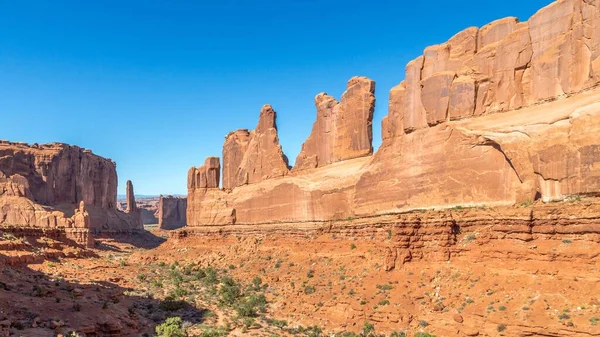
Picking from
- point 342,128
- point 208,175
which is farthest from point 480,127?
point 208,175

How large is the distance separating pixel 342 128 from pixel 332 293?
1730cm

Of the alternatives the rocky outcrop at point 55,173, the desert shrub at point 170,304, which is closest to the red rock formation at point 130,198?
the rocky outcrop at point 55,173

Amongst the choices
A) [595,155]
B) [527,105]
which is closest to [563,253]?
[595,155]

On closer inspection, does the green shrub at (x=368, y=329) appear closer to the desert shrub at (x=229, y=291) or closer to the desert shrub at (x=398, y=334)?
the desert shrub at (x=398, y=334)

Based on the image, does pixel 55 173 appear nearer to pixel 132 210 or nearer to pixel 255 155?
pixel 132 210

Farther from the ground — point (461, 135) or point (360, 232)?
point (461, 135)

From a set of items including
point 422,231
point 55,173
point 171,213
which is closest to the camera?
point 422,231

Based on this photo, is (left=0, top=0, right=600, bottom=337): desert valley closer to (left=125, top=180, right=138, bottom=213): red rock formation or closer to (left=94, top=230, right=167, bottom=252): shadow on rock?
(left=94, top=230, right=167, bottom=252): shadow on rock

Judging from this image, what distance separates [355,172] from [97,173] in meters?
88.5

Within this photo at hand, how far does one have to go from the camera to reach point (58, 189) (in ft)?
310

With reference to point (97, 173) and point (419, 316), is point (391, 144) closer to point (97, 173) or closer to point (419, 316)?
point (419, 316)

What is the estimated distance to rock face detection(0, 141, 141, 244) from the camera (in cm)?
7412

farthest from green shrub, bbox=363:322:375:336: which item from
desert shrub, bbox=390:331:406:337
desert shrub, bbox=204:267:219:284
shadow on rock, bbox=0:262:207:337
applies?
desert shrub, bbox=204:267:219:284

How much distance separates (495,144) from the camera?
1061 inches
